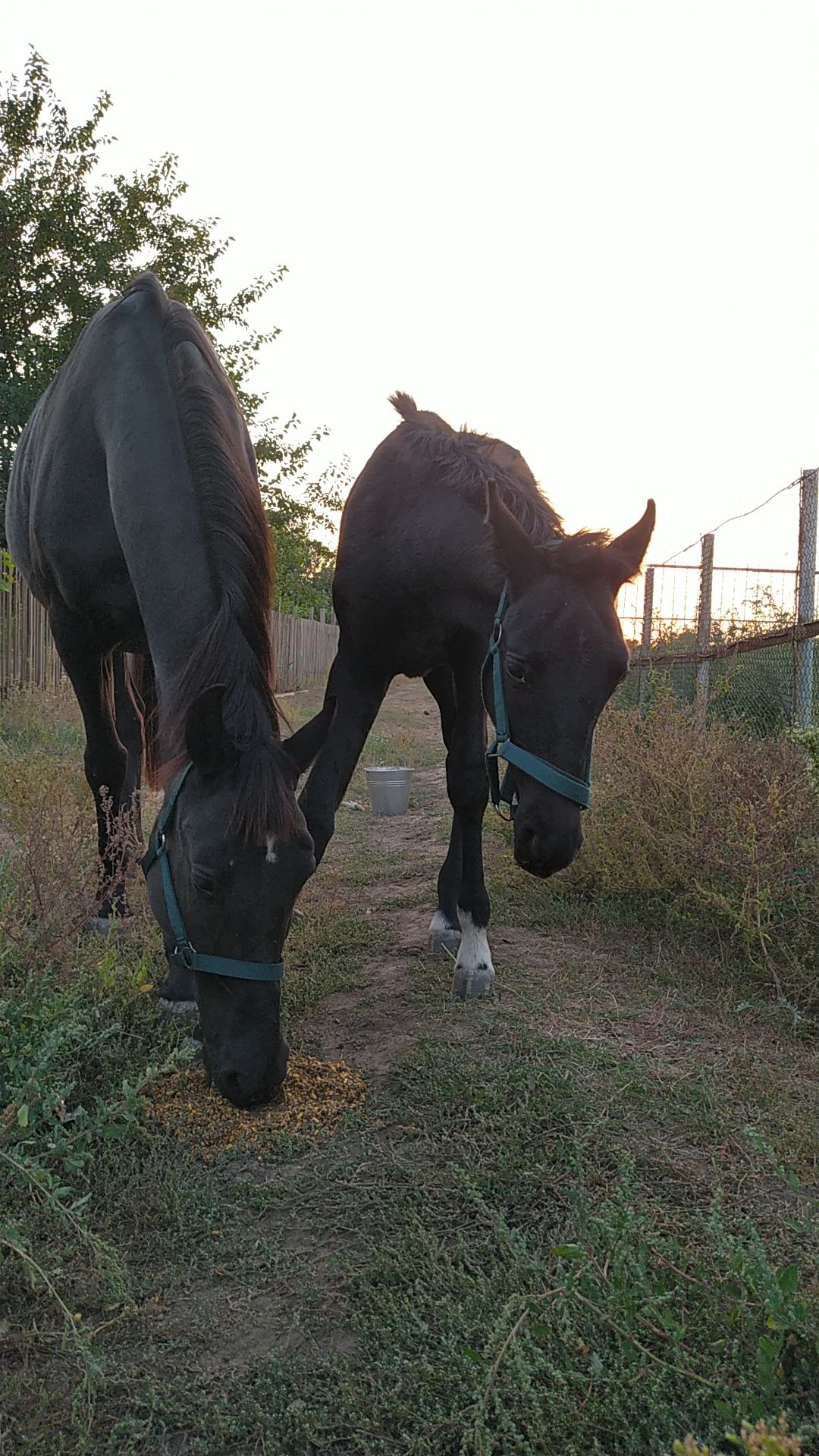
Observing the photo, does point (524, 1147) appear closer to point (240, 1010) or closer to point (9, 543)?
point (240, 1010)

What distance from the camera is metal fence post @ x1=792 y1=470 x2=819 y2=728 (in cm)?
507

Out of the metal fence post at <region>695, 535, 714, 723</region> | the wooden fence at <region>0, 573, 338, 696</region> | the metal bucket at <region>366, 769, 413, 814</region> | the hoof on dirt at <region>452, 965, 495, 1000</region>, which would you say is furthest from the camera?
the wooden fence at <region>0, 573, 338, 696</region>

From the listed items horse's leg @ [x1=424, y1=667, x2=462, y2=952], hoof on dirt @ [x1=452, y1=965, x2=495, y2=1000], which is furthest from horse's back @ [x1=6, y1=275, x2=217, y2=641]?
hoof on dirt @ [x1=452, y1=965, x2=495, y2=1000]

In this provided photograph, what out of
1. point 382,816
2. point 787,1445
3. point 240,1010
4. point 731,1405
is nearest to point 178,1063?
point 240,1010

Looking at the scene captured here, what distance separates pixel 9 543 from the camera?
482cm

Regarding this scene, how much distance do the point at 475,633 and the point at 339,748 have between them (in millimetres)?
719

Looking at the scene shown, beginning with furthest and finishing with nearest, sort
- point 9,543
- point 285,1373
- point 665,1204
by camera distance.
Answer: point 9,543 < point 665,1204 < point 285,1373

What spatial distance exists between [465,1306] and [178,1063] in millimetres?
1208

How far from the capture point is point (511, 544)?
2.79 metres

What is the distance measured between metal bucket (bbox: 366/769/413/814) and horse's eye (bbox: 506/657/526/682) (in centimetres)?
386

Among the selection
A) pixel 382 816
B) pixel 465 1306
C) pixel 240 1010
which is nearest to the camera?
pixel 465 1306

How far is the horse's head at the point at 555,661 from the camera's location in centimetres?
265

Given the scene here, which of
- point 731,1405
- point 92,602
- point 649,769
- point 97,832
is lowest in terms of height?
point 731,1405

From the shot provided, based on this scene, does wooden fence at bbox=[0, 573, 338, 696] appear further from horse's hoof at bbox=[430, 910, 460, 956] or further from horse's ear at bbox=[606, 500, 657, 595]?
horse's ear at bbox=[606, 500, 657, 595]
